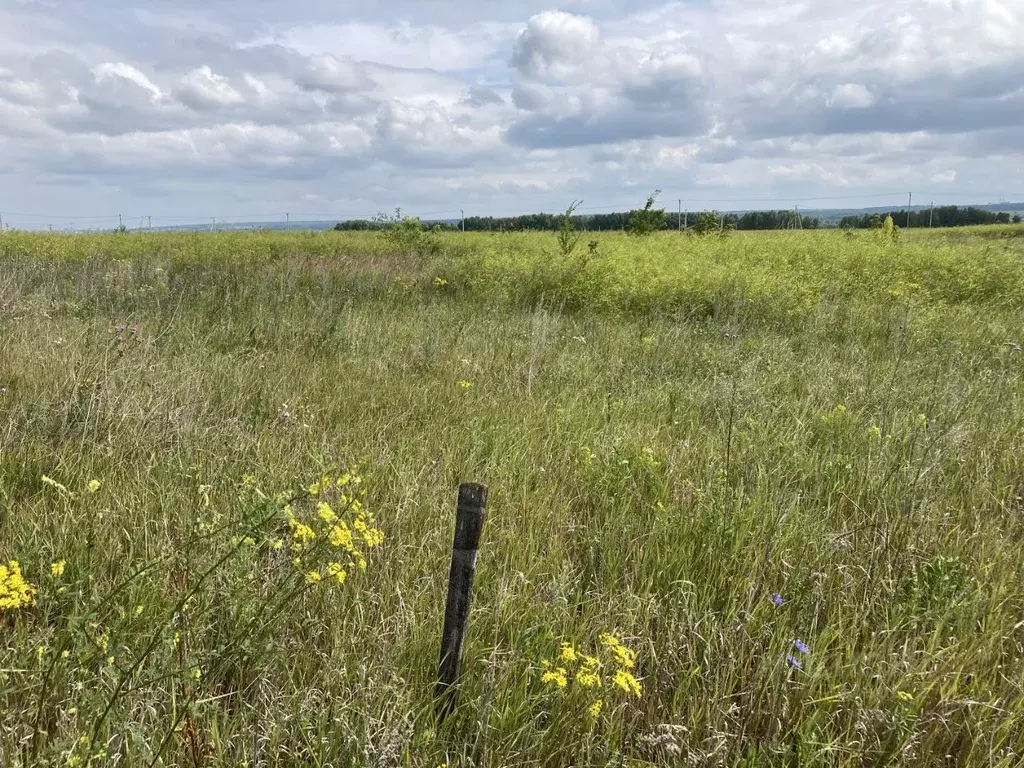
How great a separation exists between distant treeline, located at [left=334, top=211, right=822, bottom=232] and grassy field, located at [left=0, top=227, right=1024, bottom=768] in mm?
20326

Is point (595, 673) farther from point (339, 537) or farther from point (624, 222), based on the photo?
point (624, 222)

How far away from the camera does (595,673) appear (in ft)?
5.35

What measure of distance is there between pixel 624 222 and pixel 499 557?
2596 inches

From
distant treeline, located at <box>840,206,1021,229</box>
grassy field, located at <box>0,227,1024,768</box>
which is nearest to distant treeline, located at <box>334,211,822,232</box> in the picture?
distant treeline, located at <box>840,206,1021,229</box>

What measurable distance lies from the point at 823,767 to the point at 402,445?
7.72ft

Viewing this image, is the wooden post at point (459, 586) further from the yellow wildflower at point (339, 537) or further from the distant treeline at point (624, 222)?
the distant treeline at point (624, 222)

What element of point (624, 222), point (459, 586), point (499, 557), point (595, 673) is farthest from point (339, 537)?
point (624, 222)

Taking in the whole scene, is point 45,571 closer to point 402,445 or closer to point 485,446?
point 402,445

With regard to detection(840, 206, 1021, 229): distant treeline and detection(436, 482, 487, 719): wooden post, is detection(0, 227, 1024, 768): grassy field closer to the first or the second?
detection(436, 482, 487, 719): wooden post

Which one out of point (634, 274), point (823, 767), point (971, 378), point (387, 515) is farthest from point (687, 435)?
point (634, 274)

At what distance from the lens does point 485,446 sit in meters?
3.36

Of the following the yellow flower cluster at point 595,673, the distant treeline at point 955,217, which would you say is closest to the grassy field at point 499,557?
the yellow flower cluster at point 595,673

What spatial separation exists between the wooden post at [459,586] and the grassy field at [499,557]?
71 mm

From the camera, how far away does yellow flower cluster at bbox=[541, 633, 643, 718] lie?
Result: 1.57 meters
